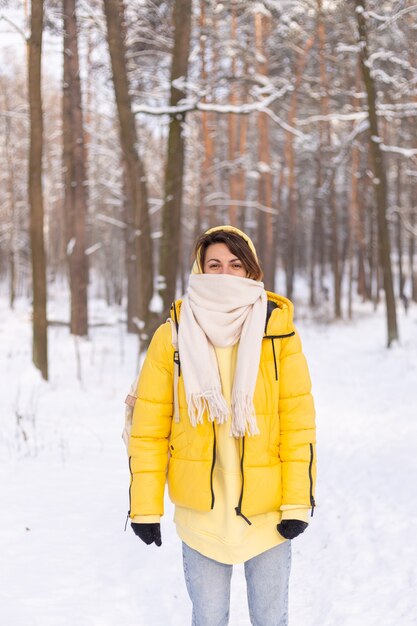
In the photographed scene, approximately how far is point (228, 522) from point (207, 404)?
423 millimetres

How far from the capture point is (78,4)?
497 inches

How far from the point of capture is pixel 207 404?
2.25 metres

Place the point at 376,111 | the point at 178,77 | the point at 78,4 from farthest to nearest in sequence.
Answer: the point at 376,111 < the point at 78,4 < the point at 178,77

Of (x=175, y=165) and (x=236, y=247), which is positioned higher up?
(x=175, y=165)

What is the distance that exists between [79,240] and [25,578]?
12.7m

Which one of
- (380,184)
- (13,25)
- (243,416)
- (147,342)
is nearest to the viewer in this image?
(243,416)

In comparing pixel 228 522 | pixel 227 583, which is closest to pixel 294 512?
pixel 228 522

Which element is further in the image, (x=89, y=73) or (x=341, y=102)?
(x=341, y=102)

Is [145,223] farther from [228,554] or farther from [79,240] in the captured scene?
[228,554]

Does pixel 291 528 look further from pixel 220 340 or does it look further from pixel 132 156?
pixel 132 156

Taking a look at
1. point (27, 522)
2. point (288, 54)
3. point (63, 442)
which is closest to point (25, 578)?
point (27, 522)

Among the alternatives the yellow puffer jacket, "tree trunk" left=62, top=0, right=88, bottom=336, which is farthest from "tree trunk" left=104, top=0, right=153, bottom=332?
the yellow puffer jacket

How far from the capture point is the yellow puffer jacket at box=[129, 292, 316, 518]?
2254 mm

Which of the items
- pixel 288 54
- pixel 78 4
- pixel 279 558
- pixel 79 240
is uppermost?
pixel 288 54
